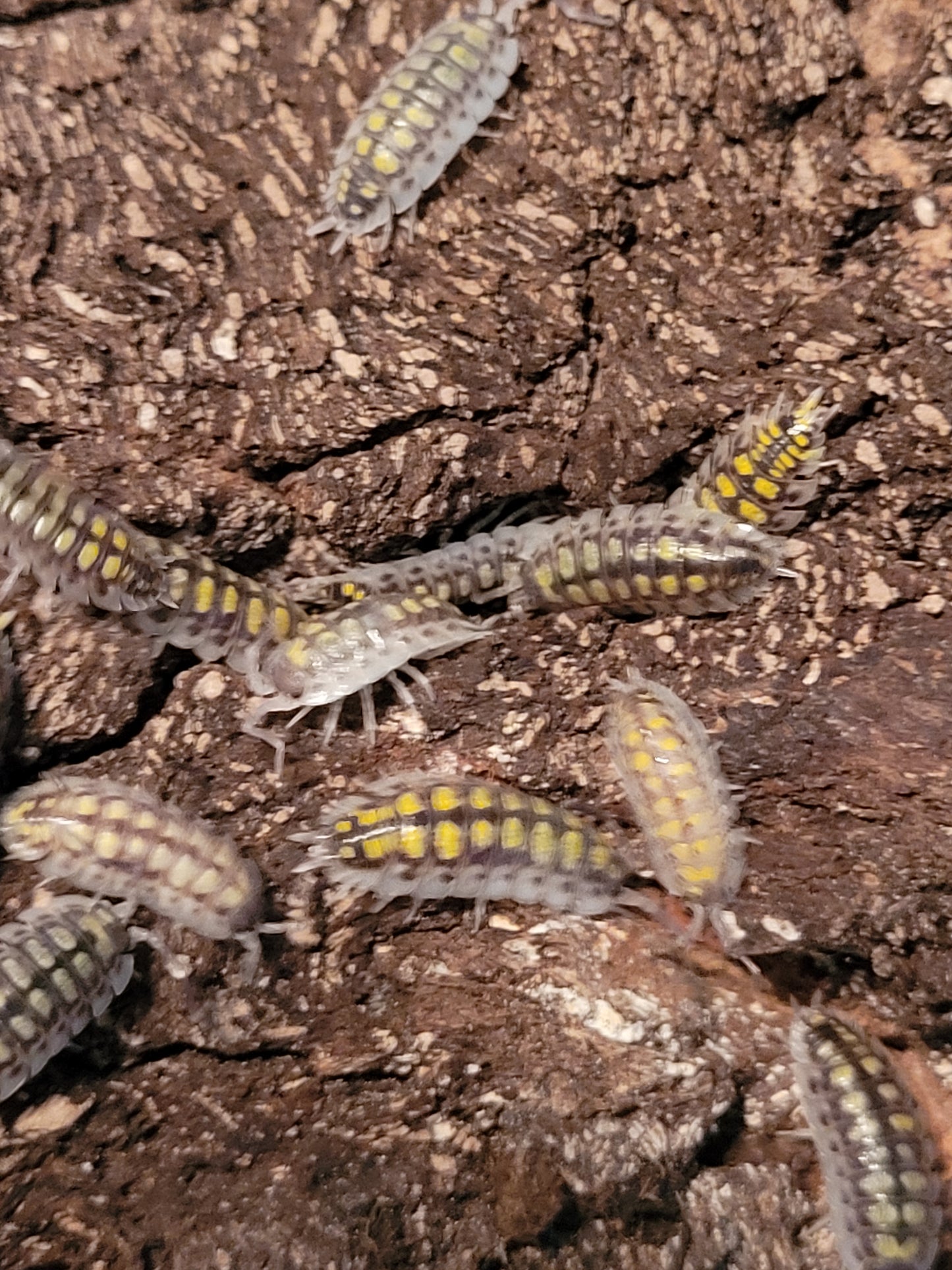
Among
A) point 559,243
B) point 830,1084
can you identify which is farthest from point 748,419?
point 830,1084

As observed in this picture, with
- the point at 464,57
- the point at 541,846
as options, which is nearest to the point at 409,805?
the point at 541,846

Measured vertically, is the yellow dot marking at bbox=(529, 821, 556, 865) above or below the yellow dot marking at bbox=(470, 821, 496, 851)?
below

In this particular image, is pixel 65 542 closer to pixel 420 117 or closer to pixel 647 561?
pixel 420 117

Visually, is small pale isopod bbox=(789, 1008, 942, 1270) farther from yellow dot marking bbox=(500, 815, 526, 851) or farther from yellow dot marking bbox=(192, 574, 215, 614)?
yellow dot marking bbox=(192, 574, 215, 614)

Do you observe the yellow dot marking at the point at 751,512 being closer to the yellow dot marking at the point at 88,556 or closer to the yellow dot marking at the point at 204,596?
the yellow dot marking at the point at 204,596

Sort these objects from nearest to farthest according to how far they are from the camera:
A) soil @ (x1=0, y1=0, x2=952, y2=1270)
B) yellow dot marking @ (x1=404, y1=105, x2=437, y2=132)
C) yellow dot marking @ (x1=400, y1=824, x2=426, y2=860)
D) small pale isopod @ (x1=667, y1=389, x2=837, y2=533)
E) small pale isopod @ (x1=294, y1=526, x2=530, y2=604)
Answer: soil @ (x1=0, y1=0, x2=952, y2=1270) < yellow dot marking @ (x1=404, y1=105, x2=437, y2=132) < small pale isopod @ (x1=667, y1=389, x2=837, y2=533) < yellow dot marking @ (x1=400, y1=824, x2=426, y2=860) < small pale isopod @ (x1=294, y1=526, x2=530, y2=604)

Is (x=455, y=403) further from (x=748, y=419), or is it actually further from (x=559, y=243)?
(x=748, y=419)

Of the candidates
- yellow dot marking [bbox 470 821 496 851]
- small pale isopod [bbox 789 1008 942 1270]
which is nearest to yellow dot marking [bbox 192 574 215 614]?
yellow dot marking [bbox 470 821 496 851]

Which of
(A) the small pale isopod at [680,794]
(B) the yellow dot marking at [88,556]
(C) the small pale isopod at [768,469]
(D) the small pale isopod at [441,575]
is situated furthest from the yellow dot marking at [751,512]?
(B) the yellow dot marking at [88,556]
